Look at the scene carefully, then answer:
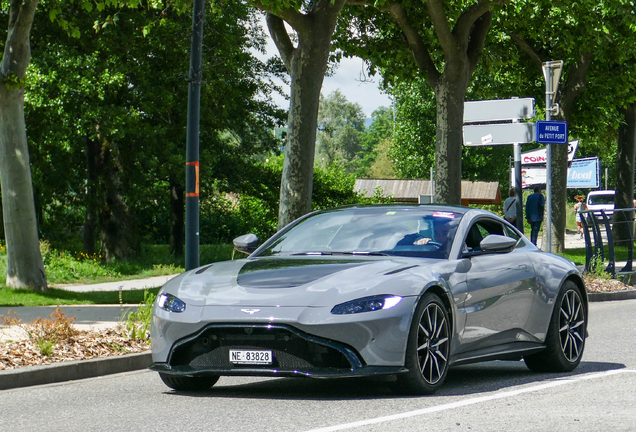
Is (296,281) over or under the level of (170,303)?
over

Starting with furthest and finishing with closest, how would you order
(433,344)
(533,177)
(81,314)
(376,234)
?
(533,177) < (81,314) < (376,234) < (433,344)

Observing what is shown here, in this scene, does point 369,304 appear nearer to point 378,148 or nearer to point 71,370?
point 71,370

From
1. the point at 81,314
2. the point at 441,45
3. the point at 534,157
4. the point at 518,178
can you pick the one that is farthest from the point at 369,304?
the point at 534,157

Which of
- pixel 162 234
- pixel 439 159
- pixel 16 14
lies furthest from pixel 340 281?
pixel 162 234

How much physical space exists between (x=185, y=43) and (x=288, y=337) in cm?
2096

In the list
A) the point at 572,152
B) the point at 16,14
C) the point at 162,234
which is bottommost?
the point at 162,234

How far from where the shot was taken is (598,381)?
7766 millimetres

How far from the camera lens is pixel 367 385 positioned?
757 centimetres

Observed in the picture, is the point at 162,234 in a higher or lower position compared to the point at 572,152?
lower

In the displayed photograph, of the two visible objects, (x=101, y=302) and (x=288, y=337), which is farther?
(x=101, y=302)

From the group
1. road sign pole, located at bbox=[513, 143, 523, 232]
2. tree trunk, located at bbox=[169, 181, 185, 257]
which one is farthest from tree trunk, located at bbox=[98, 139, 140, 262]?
road sign pole, located at bbox=[513, 143, 523, 232]

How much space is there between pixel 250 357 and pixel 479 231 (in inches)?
101

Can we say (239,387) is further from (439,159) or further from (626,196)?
(626,196)

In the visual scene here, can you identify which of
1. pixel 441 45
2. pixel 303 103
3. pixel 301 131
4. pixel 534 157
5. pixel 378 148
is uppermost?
pixel 378 148
